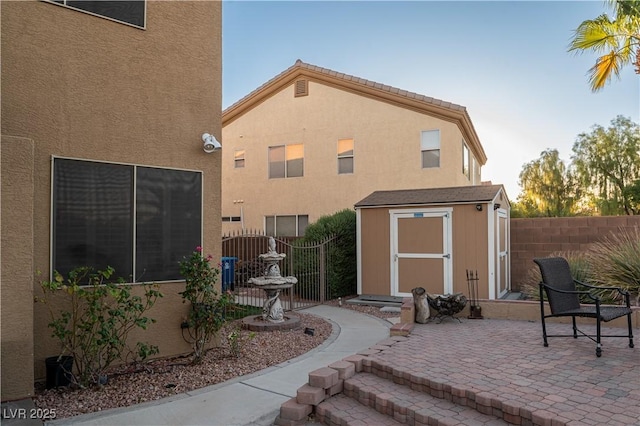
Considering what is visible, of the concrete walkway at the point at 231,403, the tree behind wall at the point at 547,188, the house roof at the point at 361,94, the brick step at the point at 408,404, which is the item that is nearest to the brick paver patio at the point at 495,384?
the brick step at the point at 408,404

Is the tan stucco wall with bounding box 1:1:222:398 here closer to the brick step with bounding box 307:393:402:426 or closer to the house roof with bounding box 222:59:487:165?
the brick step with bounding box 307:393:402:426

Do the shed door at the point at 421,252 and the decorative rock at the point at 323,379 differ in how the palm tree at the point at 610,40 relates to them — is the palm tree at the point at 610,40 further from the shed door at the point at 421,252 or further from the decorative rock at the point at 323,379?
the decorative rock at the point at 323,379

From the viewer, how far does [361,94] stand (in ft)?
51.0

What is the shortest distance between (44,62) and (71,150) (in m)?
1.04

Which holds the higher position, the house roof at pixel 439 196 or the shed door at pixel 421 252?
the house roof at pixel 439 196

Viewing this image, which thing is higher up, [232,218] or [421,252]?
[232,218]

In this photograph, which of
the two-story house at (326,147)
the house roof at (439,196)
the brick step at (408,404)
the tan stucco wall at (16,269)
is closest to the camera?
the brick step at (408,404)

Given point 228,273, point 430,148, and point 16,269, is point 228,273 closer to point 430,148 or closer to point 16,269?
point 430,148

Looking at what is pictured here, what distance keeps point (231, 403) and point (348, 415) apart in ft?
3.88

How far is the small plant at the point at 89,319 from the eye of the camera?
4656 mm

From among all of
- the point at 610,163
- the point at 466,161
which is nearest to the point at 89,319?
the point at 466,161

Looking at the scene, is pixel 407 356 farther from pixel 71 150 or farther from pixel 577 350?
pixel 71 150

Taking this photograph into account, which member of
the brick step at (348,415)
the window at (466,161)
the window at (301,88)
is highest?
the window at (301,88)

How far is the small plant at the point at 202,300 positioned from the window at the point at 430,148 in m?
10.2
